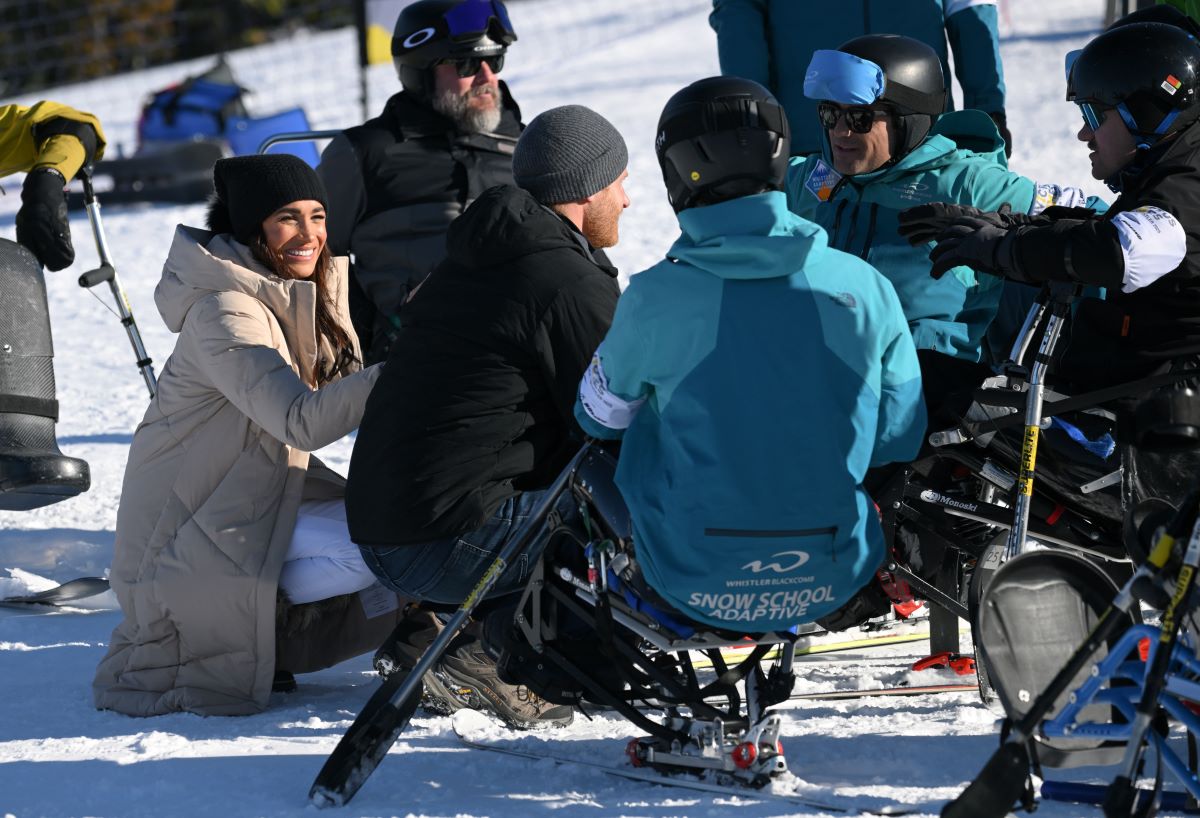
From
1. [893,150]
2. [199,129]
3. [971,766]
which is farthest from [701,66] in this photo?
[971,766]

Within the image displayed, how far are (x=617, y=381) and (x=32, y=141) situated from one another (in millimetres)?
3076

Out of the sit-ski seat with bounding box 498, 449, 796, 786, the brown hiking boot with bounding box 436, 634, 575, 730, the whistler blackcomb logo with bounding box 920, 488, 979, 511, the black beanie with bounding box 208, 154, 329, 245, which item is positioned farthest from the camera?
the black beanie with bounding box 208, 154, 329, 245

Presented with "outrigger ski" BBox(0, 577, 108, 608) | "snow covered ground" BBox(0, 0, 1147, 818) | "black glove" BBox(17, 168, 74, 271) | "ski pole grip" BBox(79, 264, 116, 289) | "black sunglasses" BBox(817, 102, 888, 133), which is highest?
"black sunglasses" BBox(817, 102, 888, 133)

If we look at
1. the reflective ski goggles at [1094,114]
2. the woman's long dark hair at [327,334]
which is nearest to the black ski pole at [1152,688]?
the reflective ski goggles at [1094,114]

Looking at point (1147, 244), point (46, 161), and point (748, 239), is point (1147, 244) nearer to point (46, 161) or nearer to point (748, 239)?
point (748, 239)

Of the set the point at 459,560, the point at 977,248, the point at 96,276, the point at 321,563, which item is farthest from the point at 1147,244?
the point at 96,276

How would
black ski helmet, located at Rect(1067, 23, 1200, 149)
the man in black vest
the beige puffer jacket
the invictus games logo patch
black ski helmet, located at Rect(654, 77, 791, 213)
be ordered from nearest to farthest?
black ski helmet, located at Rect(654, 77, 791, 213) < black ski helmet, located at Rect(1067, 23, 1200, 149) < the beige puffer jacket < the invictus games logo patch < the man in black vest

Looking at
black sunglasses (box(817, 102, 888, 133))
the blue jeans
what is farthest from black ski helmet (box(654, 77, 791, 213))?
black sunglasses (box(817, 102, 888, 133))

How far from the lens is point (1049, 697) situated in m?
2.88

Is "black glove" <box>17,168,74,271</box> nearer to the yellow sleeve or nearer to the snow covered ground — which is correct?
the yellow sleeve

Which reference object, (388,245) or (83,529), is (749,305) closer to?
(388,245)

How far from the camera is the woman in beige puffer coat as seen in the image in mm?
4184

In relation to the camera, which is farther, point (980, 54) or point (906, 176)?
point (980, 54)

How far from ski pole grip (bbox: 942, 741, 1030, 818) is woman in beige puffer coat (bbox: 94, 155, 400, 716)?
1.86 meters
